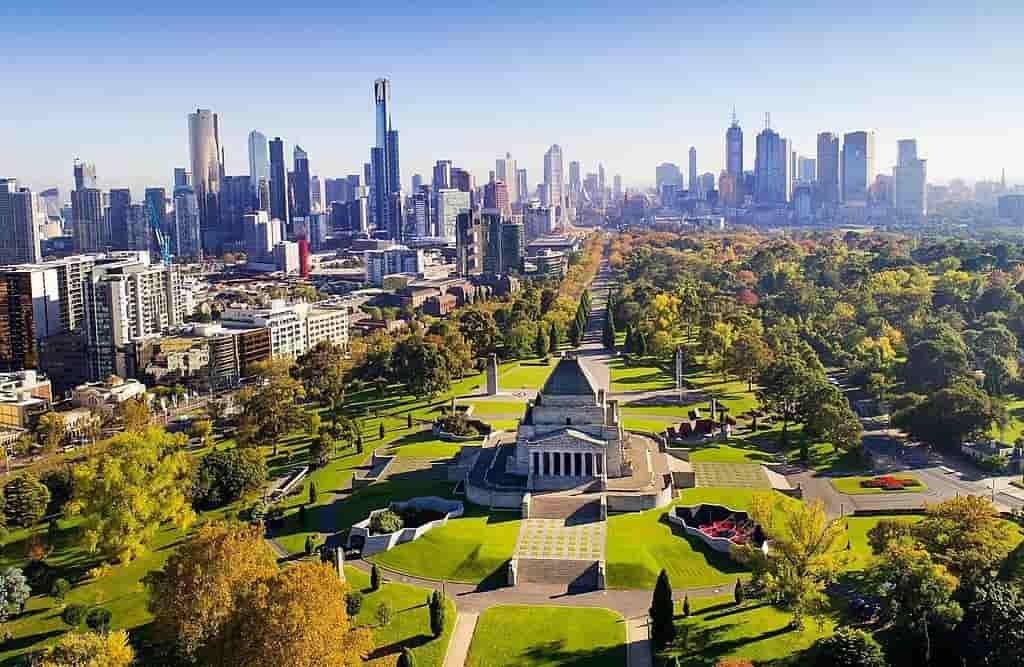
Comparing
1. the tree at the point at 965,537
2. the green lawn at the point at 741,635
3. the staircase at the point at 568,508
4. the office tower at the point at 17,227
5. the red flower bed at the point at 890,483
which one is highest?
the office tower at the point at 17,227

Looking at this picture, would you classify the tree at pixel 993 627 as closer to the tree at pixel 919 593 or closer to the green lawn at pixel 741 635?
the tree at pixel 919 593

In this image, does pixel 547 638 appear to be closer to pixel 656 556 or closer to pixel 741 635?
pixel 741 635

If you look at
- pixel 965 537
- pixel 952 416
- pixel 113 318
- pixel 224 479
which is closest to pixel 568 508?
pixel 965 537

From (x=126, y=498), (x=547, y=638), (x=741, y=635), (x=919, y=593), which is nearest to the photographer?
(x=919, y=593)

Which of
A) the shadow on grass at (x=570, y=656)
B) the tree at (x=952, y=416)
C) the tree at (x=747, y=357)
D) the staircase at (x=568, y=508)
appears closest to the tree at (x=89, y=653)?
the shadow on grass at (x=570, y=656)

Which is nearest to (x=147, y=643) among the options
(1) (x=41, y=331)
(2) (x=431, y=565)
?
(2) (x=431, y=565)

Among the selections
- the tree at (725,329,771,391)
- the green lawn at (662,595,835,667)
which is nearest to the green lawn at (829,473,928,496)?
the green lawn at (662,595,835,667)

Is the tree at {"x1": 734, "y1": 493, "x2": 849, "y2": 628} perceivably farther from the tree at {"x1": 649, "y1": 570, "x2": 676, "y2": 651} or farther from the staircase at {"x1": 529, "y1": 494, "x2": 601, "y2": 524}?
the staircase at {"x1": 529, "y1": 494, "x2": 601, "y2": 524}
